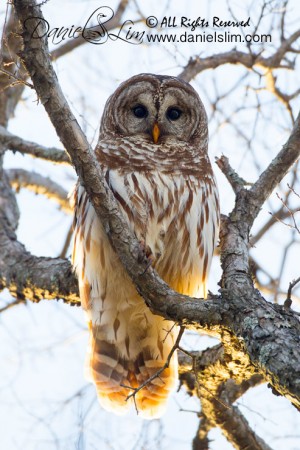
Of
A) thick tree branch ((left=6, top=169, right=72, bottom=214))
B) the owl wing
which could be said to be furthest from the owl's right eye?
thick tree branch ((left=6, top=169, right=72, bottom=214))

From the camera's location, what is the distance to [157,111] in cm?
472

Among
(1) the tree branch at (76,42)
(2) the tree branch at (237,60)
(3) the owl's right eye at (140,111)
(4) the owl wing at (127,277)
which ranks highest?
(1) the tree branch at (76,42)

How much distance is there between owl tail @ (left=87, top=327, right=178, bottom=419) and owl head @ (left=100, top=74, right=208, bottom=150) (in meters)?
1.39

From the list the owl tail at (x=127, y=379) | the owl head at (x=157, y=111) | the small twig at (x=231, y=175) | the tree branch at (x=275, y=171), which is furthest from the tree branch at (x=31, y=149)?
the tree branch at (x=275, y=171)

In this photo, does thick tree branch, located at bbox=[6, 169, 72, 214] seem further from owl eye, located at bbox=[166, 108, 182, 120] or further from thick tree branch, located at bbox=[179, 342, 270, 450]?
thick tree branch, located at bbox=[179, 342, 270, 450]

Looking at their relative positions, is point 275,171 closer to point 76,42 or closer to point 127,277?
point 127,277

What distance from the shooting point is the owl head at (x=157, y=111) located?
466 cm

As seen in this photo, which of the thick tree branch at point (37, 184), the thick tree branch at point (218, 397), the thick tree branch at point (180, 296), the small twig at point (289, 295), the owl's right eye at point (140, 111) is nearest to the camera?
the thick tree branch at point (180, 296)

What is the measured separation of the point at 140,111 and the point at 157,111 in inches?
5.4

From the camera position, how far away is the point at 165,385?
14.3 ft

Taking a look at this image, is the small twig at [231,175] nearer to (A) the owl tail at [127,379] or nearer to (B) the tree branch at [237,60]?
(A) the owl tail at [127,379]

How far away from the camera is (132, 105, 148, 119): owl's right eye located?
476cm

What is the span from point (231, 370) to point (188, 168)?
1326mm

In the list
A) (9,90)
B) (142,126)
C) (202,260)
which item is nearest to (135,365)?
(202,260)
